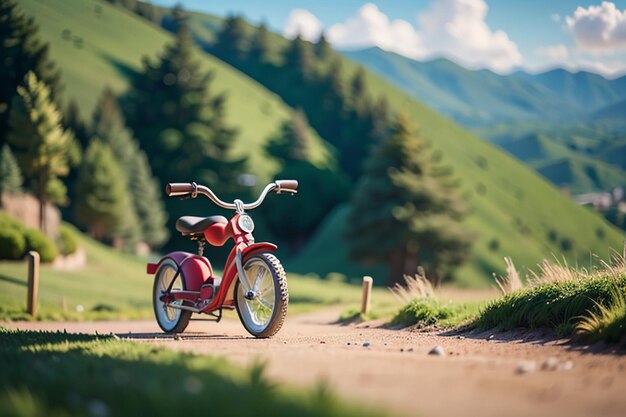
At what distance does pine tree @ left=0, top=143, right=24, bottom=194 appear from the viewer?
30.1m

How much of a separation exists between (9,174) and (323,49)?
80996mm

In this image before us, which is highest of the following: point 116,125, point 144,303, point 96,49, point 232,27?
point 232,27

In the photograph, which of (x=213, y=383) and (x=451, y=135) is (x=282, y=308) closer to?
(x=213, y=383)

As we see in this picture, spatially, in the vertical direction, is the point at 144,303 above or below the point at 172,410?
below

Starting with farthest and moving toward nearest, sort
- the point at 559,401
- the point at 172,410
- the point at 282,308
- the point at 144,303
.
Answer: the point at 144,303 → the point at 282,308 → the point at 559,401 → the point at 172,410

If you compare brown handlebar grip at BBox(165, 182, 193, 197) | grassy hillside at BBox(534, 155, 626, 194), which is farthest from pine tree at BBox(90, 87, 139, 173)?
grassy hillside at BBox(534, 155, 626, 194)

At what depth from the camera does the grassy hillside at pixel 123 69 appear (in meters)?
61.2

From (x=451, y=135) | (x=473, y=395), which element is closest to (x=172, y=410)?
(x=473, y=395)

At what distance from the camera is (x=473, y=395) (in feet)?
12.3

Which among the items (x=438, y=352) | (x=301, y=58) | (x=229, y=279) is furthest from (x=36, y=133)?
(x=301, y=58)

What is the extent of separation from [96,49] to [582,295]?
6993 centimetres

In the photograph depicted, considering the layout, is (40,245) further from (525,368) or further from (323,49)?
(323,49)

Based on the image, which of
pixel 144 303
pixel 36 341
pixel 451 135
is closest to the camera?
pixel 36 341

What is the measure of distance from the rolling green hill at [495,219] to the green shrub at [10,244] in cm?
2443
